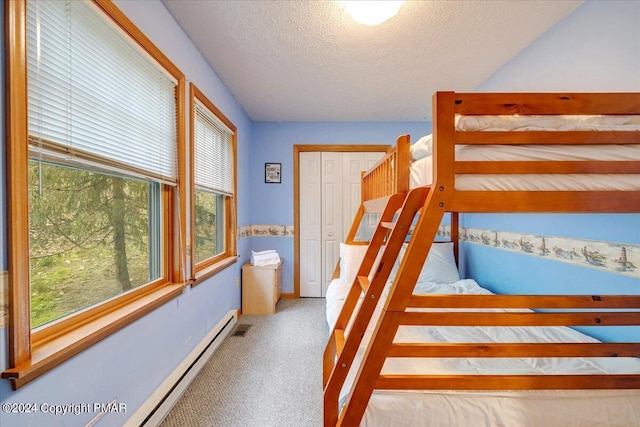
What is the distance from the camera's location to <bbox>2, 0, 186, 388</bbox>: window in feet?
2.75

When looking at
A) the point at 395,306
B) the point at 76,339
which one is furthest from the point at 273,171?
the point at 395,306

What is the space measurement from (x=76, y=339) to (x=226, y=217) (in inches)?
74.6

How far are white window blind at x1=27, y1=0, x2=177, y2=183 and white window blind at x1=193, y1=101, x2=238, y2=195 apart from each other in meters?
0.48

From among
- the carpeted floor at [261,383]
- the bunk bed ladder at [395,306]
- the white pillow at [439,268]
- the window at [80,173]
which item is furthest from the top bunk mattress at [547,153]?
the white pillow at [439,268]

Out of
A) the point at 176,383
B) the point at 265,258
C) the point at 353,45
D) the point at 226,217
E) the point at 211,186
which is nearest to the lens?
the point at 176,383

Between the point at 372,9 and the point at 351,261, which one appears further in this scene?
the point at 351,261

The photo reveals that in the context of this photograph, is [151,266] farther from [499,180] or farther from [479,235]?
[479,235]

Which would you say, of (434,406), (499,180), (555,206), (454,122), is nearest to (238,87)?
(454,122)

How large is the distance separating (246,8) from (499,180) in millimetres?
1702

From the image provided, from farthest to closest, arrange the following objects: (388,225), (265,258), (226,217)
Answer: (265,258) → (226,217) → (388,225)

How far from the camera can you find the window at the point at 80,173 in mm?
839

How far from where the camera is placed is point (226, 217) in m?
2.85

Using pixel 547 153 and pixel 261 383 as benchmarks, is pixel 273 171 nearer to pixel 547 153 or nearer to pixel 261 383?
pixel 261 383

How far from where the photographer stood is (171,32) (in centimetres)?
166
